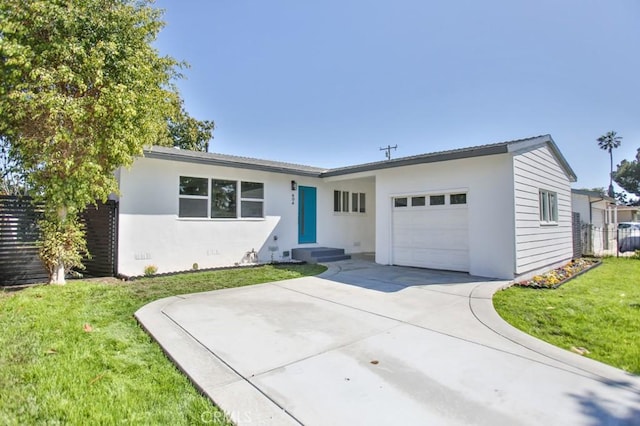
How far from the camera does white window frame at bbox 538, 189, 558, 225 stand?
9617 mm

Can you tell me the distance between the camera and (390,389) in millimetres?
2783

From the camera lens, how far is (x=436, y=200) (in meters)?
9.38

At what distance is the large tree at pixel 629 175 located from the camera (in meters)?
51.8

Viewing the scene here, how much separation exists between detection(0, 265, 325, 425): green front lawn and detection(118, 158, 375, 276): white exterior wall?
2.93 meters

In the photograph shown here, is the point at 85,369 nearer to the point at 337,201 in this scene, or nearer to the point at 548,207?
the point at 337,201

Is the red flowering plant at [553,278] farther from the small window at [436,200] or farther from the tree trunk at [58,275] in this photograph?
the tree trunk at [58,275]

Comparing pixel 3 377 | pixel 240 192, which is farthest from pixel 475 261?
pixel 3 377

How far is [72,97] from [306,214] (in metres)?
7.87

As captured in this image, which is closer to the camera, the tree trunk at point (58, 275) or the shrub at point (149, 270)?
the tree trunk at point (58, 275)

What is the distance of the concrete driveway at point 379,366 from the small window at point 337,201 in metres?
7.83

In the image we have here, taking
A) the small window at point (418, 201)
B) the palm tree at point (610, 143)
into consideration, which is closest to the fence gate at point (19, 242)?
the small window at point (418, 201)

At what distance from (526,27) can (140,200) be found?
1180 cm

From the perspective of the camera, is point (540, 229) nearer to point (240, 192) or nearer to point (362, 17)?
point (362, 17)
